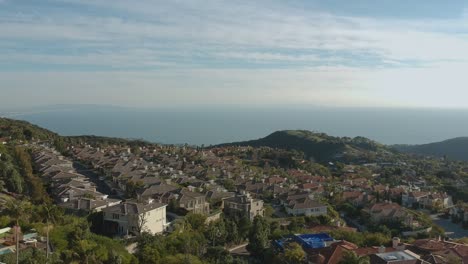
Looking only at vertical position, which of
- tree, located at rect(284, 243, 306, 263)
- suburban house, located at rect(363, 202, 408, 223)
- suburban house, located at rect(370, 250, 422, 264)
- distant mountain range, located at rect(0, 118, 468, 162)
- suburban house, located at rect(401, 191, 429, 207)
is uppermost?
suburban house, located at rect(370, 250, 422, 264)

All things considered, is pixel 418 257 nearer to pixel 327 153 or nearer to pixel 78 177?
pixel 78 177

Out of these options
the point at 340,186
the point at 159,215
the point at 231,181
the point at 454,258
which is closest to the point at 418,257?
the point at 454,258

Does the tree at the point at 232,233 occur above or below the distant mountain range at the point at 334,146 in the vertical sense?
above

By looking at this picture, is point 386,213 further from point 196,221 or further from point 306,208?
point 196,221

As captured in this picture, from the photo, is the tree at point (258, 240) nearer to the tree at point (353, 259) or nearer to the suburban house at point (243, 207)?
the suburban house at point (243, 207)

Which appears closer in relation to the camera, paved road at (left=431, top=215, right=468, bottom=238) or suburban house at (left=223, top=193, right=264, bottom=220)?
suburban house at (left=223, top=193, right=264, bottom=220)

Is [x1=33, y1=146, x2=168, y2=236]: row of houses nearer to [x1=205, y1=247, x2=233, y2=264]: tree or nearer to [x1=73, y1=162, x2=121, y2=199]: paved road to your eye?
[x1=73, y1=162, x2=121, y2=199]: paved road

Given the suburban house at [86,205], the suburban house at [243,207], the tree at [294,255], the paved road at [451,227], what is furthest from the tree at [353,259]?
the paved road at [451,227]

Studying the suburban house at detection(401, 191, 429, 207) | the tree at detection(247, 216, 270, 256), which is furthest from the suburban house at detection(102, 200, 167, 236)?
the suburban house at detection(401, 191, 429, 207)
